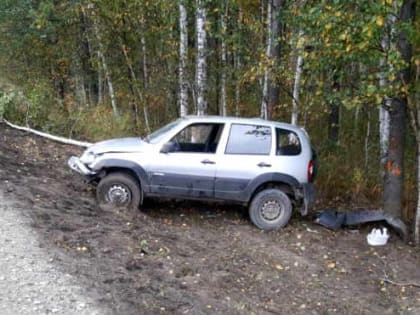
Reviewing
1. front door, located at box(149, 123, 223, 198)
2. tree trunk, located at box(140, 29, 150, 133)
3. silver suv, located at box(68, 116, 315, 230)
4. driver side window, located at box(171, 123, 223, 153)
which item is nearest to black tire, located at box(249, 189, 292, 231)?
silver suv, located at box(68, 116, 315, 230)

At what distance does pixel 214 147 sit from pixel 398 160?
3.11 m

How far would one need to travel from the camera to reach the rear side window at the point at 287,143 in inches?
332

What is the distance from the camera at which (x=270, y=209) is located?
8.48m

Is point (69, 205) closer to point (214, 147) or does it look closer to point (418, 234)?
point (214, 147)

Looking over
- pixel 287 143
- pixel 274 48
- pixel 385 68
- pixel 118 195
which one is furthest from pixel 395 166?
pixel 274 48

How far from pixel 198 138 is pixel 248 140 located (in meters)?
1.02

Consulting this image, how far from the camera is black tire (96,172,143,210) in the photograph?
8.27 metres

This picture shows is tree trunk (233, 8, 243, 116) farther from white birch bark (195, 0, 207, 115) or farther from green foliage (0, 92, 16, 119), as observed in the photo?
green foliage (0, 92, 16, 119)

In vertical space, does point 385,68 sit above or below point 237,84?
below

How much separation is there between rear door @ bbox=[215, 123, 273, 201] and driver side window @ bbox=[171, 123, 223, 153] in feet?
1.06

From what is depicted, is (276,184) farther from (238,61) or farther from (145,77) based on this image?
(145,77)

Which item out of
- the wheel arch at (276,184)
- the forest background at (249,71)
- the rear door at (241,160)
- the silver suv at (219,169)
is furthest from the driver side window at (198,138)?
the forest background at (249,71)

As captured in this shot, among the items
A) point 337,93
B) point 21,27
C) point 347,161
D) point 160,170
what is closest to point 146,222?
point 160,170

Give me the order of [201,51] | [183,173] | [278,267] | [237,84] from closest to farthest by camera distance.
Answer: [278,267] → [183,173] → [201,51] → [237,84]
